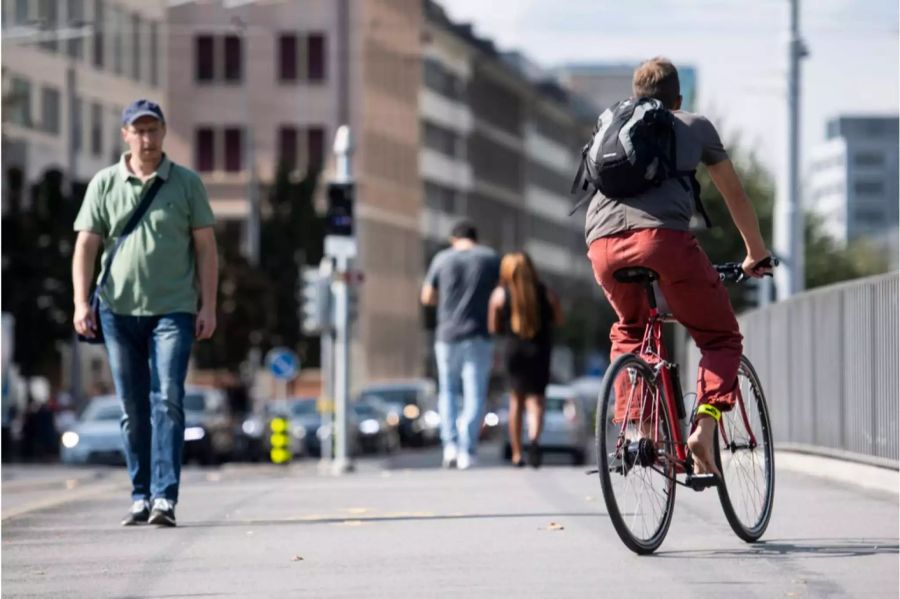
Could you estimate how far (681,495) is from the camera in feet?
43.9

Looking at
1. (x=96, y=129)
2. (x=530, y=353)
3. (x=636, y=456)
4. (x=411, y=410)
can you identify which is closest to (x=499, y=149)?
(x=96, y=129)

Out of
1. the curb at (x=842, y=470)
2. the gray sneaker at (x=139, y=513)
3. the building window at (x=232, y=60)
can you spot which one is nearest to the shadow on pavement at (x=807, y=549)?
the curb at (x=842, y=470)

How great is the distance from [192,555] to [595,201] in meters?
2.10

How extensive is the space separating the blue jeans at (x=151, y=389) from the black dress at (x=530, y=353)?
838 centimetres

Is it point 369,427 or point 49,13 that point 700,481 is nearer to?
point 369,427

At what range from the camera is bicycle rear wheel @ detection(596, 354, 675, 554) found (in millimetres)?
9703

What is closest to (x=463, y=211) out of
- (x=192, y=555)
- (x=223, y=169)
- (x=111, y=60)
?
(x=223, y=169)

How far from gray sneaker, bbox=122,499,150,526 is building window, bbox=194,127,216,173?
3512 inches

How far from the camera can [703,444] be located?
33.6 ft

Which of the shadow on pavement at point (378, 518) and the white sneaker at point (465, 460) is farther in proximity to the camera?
the white sneaker at point (465, 460)

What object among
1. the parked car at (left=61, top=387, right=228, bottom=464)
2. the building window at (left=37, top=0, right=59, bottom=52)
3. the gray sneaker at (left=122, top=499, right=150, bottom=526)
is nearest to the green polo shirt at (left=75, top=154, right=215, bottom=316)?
the gray sneaker at (left=122, top=499, right=150, bottom=526)

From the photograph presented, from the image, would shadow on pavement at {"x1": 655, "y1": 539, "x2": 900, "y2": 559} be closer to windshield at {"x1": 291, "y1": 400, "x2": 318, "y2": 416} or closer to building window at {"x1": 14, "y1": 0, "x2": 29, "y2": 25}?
windshield at {"x1": 291, "y1": 400, "x2": 318, "y2": 416}

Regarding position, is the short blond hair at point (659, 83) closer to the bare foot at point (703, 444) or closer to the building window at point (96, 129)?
the bare foot at point (703, 444)

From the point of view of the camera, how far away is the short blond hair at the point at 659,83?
10.3 m
